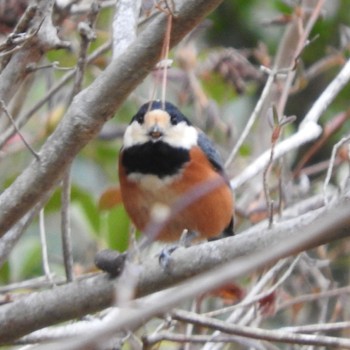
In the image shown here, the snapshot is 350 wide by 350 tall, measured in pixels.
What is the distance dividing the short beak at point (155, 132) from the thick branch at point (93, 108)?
3.90ft

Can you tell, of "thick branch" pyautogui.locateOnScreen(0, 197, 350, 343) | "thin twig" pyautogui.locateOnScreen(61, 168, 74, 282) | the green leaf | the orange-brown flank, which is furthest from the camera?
the green leaf

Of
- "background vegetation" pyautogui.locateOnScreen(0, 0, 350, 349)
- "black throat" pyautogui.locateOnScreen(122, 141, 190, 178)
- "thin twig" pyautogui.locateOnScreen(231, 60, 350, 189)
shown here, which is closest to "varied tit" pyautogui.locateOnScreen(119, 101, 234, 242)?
"black throat" pyautogui.locateOnScreen(122, 141, 190, 178)

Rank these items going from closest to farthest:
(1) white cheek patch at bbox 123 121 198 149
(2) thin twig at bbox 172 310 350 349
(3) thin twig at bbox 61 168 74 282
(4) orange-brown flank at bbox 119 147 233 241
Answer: (2) thin twig at bbox 172 310 350 349 → (3) thin twig at bbox 61 168 74 282 → (4) orange-brown flank at bbox 119 147 233 241 → (1) white cheek patch at bbox 123 121 198 149

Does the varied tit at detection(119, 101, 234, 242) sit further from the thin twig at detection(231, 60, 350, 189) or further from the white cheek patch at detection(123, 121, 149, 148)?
the thin twig at detection(231, 60, 350, 189)

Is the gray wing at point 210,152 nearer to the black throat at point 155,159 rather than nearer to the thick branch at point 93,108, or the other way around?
the black throat at point 155,159

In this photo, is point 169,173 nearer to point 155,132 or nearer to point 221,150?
point 155,132

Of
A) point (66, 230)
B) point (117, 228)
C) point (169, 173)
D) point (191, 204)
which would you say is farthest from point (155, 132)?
point (66, 230)

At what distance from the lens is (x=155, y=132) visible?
3029 mm

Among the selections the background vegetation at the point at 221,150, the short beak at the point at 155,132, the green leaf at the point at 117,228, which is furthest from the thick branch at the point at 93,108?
the green leaf at the point at 117,228

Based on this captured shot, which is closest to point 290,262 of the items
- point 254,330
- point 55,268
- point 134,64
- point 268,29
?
point 254,330

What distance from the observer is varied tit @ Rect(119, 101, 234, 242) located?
9.69 feet

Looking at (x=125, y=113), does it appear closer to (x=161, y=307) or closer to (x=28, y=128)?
(x=28, y=128)

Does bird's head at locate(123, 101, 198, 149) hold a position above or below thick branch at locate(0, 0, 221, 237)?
below

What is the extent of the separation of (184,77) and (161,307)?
2.86 meters
